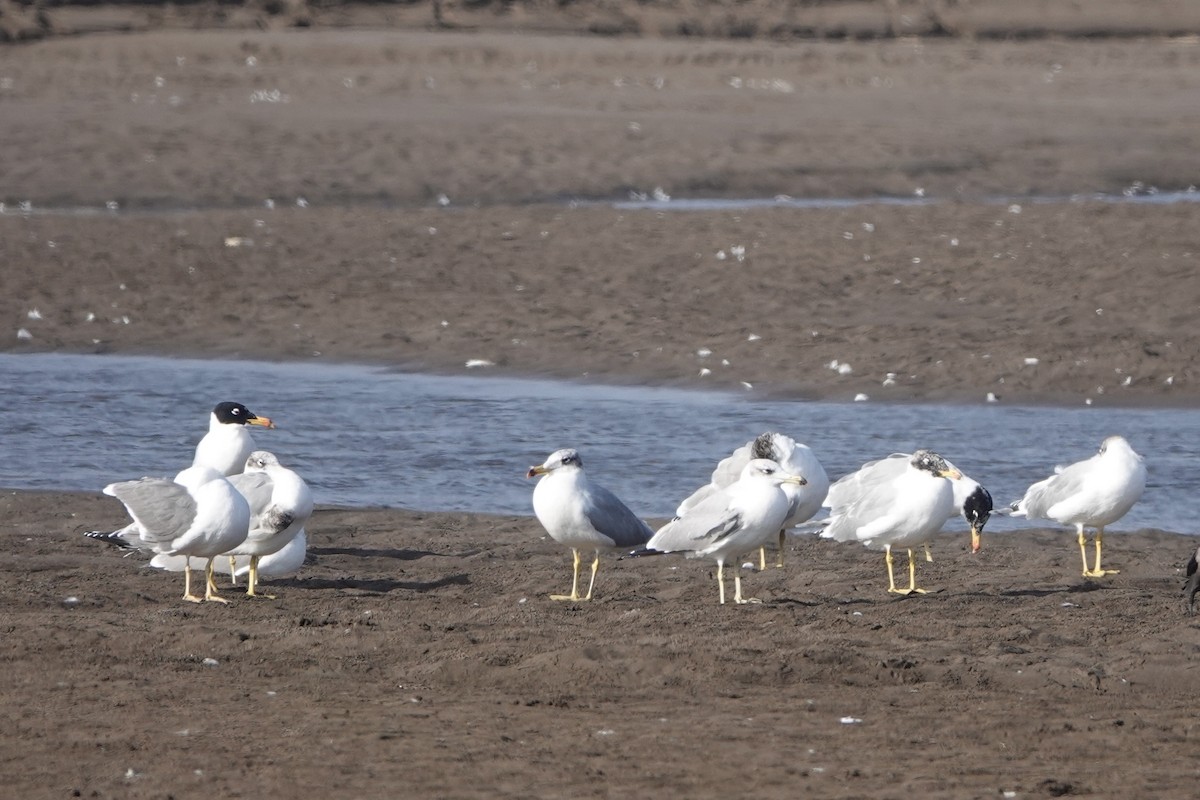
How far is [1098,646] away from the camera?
873 centimetres

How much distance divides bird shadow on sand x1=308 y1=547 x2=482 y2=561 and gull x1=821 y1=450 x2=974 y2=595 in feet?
6.98

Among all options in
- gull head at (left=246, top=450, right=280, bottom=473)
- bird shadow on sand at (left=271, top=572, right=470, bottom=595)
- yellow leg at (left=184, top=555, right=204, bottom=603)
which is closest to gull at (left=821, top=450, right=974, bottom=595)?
bird shadow on sand at (left=271, top=572, right=470, bottom=595)

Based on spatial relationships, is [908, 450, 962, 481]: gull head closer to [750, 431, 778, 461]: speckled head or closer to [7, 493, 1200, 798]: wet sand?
[7, 493, 1200, 798]: wet sand

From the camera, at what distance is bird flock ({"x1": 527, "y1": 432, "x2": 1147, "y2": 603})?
31.0ft

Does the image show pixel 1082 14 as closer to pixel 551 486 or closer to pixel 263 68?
pixel 263 68

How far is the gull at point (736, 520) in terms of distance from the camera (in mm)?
9359

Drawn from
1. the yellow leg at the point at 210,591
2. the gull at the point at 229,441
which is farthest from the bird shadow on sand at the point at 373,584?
the gull at the point at 229,441

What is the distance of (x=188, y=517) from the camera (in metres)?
9.45

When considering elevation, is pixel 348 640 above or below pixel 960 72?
below

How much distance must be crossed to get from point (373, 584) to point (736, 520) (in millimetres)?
2040

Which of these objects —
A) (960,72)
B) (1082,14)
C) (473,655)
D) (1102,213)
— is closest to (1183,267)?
(1102,213)

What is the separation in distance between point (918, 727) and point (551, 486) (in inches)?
103

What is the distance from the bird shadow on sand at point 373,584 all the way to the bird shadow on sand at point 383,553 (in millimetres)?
479

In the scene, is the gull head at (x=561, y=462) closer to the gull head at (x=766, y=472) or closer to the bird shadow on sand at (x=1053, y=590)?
the gull head at (x=766, y=472)
